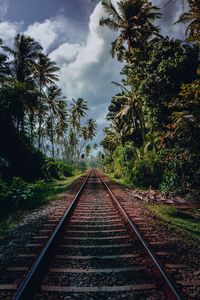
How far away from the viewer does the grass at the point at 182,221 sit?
7293 millimetres

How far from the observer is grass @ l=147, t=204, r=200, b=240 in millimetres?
7293

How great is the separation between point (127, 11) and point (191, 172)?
2089 centimetres

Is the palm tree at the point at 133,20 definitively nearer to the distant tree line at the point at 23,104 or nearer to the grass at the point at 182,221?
the distant tree line at the point at 23,104

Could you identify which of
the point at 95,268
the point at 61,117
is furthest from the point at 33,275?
the point at 61,117

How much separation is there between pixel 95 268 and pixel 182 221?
5122mm

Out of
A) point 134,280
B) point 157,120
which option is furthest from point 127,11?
point 134,280

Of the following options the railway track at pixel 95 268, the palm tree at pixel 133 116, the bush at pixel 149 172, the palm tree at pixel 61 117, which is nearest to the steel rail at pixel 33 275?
the railway track at pixel 95 268

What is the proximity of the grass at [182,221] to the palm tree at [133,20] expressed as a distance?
2065cm

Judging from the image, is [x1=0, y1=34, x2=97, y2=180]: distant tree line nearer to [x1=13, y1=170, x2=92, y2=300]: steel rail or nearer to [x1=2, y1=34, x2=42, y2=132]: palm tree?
[x1=2, y1=34, x2=42, y2=132]: palm tree

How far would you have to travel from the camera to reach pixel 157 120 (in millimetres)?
17094

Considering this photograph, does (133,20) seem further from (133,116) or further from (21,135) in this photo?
(21,135)

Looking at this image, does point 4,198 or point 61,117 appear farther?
point 61,117

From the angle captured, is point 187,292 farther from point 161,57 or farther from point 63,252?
point 161,57

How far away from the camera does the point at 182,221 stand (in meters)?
8.89
